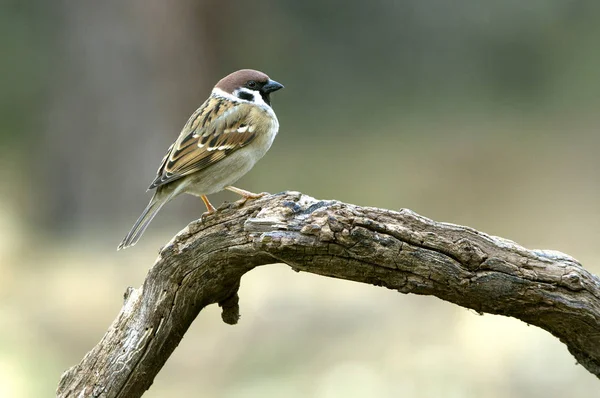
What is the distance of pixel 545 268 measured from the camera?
10.5 feet

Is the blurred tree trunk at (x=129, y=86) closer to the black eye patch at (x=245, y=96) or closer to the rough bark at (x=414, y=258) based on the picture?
the black eye patch at (x=245, y=96)

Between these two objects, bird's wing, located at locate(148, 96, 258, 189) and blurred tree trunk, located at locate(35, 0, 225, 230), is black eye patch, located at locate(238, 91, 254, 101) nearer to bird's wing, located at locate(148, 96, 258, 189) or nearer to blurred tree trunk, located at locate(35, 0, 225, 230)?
bird's wing, located at locate(148, 96, 258, 189)

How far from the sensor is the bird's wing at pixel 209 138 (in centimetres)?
414

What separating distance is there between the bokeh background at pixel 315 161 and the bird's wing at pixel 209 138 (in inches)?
104

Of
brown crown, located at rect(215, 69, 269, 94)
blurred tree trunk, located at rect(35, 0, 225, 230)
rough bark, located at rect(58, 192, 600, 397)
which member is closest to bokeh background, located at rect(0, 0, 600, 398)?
blurred tree trunk, located at rect(35, 0, 225, 230)

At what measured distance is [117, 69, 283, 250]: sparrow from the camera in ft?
13.6

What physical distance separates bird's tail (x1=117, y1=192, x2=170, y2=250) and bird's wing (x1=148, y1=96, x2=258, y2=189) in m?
0.10

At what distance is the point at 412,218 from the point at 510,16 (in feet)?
33.7

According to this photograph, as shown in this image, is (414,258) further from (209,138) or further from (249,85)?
(249,85)

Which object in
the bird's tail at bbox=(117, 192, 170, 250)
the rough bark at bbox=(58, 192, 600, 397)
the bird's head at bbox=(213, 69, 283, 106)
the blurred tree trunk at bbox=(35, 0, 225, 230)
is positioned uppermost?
the blurred tree trunk at bbox=(35, 0, 225, 230)

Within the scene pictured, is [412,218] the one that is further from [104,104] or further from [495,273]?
[104,104]

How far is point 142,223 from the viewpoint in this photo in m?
4.04

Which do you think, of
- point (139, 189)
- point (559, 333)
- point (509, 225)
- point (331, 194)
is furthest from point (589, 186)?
point (559, 333)

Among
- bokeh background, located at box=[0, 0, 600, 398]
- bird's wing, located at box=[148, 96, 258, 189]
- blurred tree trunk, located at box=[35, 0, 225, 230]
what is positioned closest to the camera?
bird's wing, located at box=[148, 96, 258, 189]
